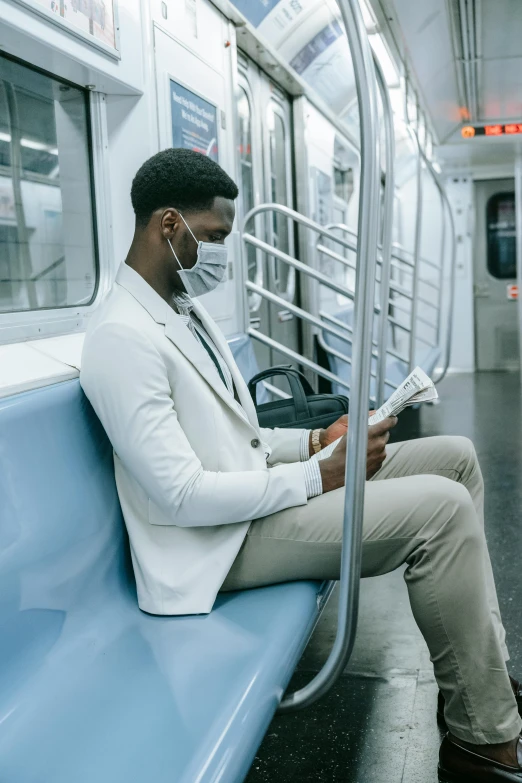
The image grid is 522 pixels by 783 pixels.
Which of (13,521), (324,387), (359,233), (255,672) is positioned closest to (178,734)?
(255,672)

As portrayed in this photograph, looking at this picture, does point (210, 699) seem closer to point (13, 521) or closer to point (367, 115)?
point (13, 521)

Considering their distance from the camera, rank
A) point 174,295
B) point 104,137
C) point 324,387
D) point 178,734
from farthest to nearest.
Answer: point 324,387
point 104,137
point 174,295
point 178,734

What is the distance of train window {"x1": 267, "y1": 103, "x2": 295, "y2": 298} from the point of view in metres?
4.97

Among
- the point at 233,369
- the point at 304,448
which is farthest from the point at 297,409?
the point at 233,369

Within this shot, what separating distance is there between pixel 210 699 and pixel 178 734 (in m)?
0.11

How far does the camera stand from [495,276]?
10.2m

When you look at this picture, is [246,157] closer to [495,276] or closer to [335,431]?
[335,431]

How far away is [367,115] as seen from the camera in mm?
1426

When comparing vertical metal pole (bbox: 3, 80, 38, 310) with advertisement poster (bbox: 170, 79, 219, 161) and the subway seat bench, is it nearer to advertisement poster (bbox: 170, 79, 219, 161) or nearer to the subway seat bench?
the subway seat bench

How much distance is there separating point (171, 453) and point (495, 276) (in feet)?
30.5

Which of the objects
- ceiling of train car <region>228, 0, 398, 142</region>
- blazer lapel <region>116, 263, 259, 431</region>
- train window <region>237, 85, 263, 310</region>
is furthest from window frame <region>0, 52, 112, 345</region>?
train window <region>237, 85, 263, 310</region>

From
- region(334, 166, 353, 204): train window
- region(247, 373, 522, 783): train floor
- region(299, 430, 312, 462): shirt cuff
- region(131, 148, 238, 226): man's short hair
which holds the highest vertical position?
region(334, 166, 353, 204): train window

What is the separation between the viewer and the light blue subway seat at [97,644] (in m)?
1.20

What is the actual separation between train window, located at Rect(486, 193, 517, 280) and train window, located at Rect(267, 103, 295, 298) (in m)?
5.73
